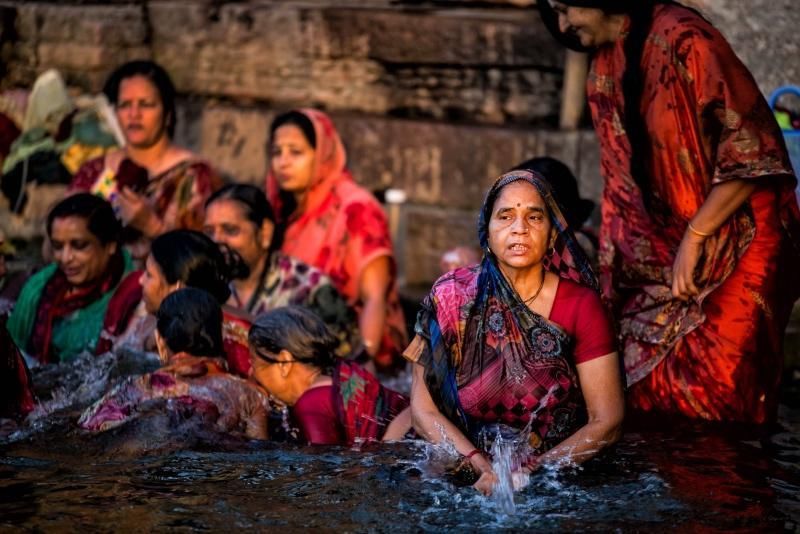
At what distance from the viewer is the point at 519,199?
16.4ft

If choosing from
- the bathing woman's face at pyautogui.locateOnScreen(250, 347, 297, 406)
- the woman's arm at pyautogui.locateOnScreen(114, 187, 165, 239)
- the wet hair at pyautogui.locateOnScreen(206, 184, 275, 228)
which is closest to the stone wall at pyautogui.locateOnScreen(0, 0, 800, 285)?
the woman's arm at pyautogui.locateOnScreen(114, 187, 165, 239)

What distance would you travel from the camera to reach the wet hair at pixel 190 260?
20.9 ft

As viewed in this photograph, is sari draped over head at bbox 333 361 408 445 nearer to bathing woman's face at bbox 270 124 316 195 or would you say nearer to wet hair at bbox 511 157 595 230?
wet hair at bbox 511 157 595 230

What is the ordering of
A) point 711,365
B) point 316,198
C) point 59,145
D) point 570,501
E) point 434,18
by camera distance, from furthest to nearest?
1. point 59,145
2. point 434,18
3. point 316,198
4. point 711,365
5. point 570,501

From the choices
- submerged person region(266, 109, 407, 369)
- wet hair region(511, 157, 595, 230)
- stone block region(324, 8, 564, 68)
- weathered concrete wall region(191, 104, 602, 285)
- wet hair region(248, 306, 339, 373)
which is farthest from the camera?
stone block region(324, 8, 564, 68)

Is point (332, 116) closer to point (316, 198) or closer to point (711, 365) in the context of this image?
point (316, 198)

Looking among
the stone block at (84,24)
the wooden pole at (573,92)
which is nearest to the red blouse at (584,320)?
the wooden pole at (573,92)

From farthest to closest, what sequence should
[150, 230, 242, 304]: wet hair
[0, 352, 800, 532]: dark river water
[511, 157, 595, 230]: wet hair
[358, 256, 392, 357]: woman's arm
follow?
[358, 256, 392, 357]: woman's arm, [511, 157, 595, 230]: wet hair, [150, 230, 242, 304]: wet hair, [0, 352, 800, 532]: dark river water

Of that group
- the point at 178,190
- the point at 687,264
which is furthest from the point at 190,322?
the point at 178,190

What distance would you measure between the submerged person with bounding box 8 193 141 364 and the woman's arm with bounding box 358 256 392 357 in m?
1.26

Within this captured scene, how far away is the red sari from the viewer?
5469mm

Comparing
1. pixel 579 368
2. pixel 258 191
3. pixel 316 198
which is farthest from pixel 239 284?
pixel 579 368

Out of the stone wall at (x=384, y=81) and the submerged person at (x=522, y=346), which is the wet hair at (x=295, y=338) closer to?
the submerged person at (x=522, y=346)

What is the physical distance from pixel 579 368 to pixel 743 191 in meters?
1.06
